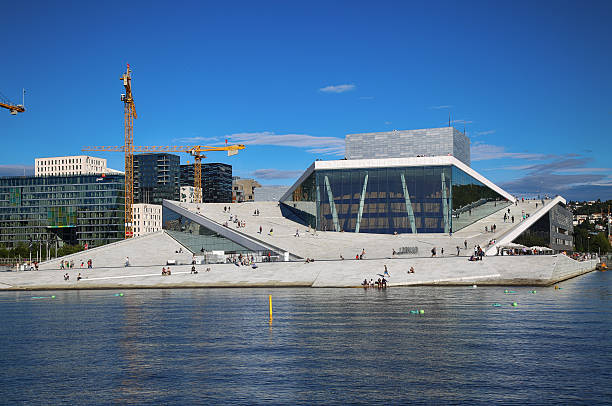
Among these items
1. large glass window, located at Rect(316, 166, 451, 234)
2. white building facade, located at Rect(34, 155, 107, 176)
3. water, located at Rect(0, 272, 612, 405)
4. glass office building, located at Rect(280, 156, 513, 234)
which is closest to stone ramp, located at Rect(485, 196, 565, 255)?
glass office building, located at Rect(280, 156, 513, 234)

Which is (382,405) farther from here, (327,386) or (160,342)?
(160,342)

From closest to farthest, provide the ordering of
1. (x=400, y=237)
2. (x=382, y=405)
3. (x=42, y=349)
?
(x=382, y=405) < (x=42, y=349) < (x=400, y=237)

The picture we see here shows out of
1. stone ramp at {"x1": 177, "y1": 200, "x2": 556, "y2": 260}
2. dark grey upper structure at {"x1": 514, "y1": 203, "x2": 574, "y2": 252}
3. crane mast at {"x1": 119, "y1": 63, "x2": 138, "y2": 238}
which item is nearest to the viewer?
stone ramp at {"x1": 177, "y1": 200, "x2": 556, "y2": 260}

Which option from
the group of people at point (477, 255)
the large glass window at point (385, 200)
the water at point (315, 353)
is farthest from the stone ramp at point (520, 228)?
the water at point (315, 353)

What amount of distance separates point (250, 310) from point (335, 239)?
36259 millimetres

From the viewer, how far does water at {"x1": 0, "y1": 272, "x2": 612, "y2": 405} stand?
17.3 m

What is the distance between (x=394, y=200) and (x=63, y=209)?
98.1 m

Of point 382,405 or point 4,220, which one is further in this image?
point 4,220

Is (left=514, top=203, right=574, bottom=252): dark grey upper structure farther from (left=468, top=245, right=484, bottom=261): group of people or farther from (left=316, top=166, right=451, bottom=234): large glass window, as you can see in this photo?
(left=468, top=245, right=484, bottom=261): group of people

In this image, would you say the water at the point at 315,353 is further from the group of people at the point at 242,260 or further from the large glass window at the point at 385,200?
the large glass window at the point at 385,200

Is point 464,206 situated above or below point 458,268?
above

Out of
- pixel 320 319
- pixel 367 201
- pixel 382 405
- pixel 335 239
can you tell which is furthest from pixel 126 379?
pixel 367 201

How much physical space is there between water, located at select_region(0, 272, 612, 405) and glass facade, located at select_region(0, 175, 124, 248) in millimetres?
108887

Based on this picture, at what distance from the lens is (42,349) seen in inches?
963
